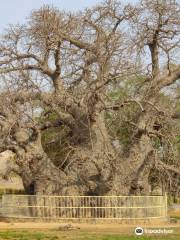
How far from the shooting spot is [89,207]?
29844mm

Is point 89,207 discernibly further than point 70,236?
Yes

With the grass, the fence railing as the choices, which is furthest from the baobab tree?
the grass

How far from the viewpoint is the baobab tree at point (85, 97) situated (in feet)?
100

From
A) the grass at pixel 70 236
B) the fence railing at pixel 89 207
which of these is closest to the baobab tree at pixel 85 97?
the fence railing at pixel 89 207

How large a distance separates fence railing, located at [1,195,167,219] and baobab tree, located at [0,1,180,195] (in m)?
0.77

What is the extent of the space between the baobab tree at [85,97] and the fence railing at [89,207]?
769 millimetres

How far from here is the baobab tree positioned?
30547mm

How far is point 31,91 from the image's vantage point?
1251 inches

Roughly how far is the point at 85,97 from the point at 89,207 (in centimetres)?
588

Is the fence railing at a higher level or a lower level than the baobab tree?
lower

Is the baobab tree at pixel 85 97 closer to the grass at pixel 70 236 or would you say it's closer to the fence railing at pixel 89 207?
the fence railing at pixel 89 207

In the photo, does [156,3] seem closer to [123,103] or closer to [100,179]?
[123,103]

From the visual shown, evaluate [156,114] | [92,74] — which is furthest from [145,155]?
[92,74]

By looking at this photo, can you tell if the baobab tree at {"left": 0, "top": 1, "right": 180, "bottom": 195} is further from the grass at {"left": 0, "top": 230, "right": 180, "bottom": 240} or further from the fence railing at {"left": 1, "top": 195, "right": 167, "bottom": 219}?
the grass at {"left": 0, "top": 230, "right": 180, "bottom": 240}
